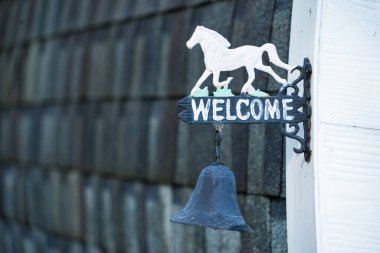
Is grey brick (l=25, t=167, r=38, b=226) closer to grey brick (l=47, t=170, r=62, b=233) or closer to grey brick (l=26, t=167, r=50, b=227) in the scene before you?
grey brick (l=26, t=167, r=50, b=227)

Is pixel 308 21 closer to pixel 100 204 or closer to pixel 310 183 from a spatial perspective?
pixel 310 183

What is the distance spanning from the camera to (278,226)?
3.78 meters

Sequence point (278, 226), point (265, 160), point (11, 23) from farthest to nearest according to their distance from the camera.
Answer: point (11, 23)
point (265, 160)
point (278, 226)

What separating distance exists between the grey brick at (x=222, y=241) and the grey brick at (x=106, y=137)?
1.20 meters

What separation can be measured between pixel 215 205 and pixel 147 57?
207cm

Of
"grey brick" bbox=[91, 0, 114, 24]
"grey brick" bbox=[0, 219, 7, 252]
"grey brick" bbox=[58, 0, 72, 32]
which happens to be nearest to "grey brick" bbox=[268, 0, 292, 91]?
"grey brick" bbox=[91, 0, 114, 24]

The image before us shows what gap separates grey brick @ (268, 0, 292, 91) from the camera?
3.81 metres

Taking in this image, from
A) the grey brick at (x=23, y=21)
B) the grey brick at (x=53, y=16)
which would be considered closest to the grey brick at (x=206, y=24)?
the grey brick at (x=53, y=16)

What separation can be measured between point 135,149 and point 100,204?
54 cm

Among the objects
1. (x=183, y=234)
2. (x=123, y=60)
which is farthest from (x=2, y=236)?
(x=183, y=234)

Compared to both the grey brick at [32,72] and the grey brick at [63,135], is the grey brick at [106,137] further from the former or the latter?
the grey brick at [32,72]

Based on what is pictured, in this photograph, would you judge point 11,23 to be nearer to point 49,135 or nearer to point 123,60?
point 49,135

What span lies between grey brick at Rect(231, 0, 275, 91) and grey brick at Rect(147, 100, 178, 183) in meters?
0.73

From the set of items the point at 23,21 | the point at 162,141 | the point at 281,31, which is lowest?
the point at 162,141
